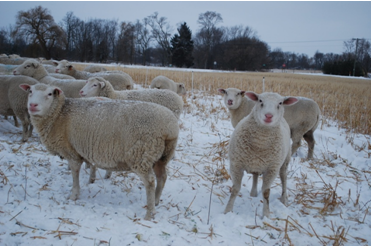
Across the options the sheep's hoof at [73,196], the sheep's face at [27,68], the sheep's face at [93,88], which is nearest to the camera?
the sheep's hoof at [73,196]

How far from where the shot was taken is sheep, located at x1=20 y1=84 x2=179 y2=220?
2.89m

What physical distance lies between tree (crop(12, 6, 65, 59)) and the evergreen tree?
22711mm

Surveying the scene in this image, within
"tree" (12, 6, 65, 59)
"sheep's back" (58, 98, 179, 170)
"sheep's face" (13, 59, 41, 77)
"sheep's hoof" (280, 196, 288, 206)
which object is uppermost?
"tree" (12, 6, 65, 59)

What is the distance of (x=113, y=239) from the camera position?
7.88ft

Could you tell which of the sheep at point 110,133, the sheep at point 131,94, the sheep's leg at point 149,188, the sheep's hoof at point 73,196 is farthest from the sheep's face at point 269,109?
the sheep's hoof at point 73,196

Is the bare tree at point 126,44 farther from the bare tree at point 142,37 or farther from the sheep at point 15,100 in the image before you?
the sheep at point 15,100

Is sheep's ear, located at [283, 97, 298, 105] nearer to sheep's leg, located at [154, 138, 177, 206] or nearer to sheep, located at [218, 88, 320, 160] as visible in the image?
sheep's leg, located at [154, 138, 177, 206]

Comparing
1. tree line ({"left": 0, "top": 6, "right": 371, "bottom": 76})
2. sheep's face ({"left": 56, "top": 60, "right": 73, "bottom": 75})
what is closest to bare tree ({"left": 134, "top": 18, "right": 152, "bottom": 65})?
tree line ({"left": 0, "top": 6, "right": 371, "bottom": 76})

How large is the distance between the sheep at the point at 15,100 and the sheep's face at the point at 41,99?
2.20m

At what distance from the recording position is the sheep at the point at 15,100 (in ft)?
16.7

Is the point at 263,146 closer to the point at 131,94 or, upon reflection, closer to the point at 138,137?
the point at 138,137

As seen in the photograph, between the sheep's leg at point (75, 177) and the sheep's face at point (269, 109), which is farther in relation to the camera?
the sheep's leg at point (75, 177)

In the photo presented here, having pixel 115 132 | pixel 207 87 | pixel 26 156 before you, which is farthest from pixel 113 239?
pixel 207 87

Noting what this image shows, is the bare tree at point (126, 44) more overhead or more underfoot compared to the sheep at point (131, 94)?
more overhead
